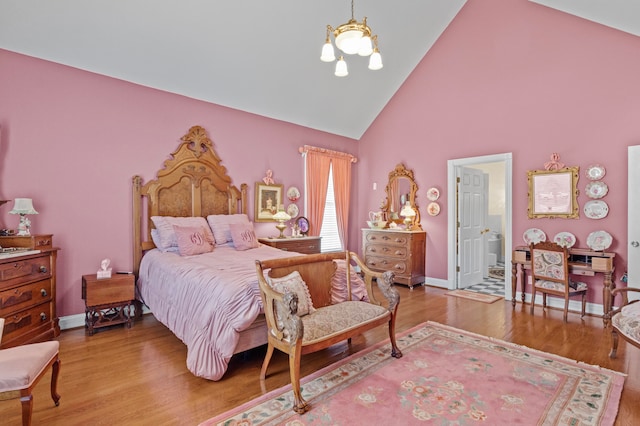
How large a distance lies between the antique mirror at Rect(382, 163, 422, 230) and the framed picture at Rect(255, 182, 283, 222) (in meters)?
2.11

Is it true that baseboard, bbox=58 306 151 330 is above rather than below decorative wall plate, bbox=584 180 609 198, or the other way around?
below

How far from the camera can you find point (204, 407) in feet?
7.44

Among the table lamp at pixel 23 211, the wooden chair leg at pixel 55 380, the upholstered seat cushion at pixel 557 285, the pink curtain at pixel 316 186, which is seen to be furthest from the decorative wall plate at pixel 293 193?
the wooden chair leg at pixel 55 380

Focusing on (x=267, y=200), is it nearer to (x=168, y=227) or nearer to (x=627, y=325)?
(x=168, y=227)

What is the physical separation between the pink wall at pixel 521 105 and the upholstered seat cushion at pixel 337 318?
3.21m

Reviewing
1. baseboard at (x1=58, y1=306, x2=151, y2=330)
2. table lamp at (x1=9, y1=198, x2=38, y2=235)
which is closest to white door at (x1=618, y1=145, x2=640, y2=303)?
baseboard at (x1=58, y1=306, x2=151, y2=330)

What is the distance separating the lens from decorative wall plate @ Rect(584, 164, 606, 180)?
417cm

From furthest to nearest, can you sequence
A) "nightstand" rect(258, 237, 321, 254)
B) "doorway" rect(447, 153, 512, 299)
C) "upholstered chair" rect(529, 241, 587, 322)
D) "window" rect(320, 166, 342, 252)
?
"window" rect(320, 166, 342, 252), "doorway" rect(447, 153, 512, 299), "nightstand" rect(258, 237, 321, 254), "upholstered chair" rect(529, 241, 587, 322)

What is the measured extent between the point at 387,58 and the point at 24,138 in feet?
16.2

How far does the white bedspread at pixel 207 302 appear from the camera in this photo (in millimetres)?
2578

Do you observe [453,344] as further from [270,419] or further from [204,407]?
[204,407]

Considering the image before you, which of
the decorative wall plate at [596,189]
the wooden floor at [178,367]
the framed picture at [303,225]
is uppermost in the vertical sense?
the decorative wall plate at [596,189]

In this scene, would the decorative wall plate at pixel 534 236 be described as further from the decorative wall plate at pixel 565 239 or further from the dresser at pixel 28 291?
the dresser at pixel 28 291

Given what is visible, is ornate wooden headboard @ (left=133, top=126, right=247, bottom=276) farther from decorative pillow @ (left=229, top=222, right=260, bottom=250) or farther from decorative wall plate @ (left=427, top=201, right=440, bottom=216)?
decorative wall plate @ (left=427, top=201, right=440, bottom=216)
